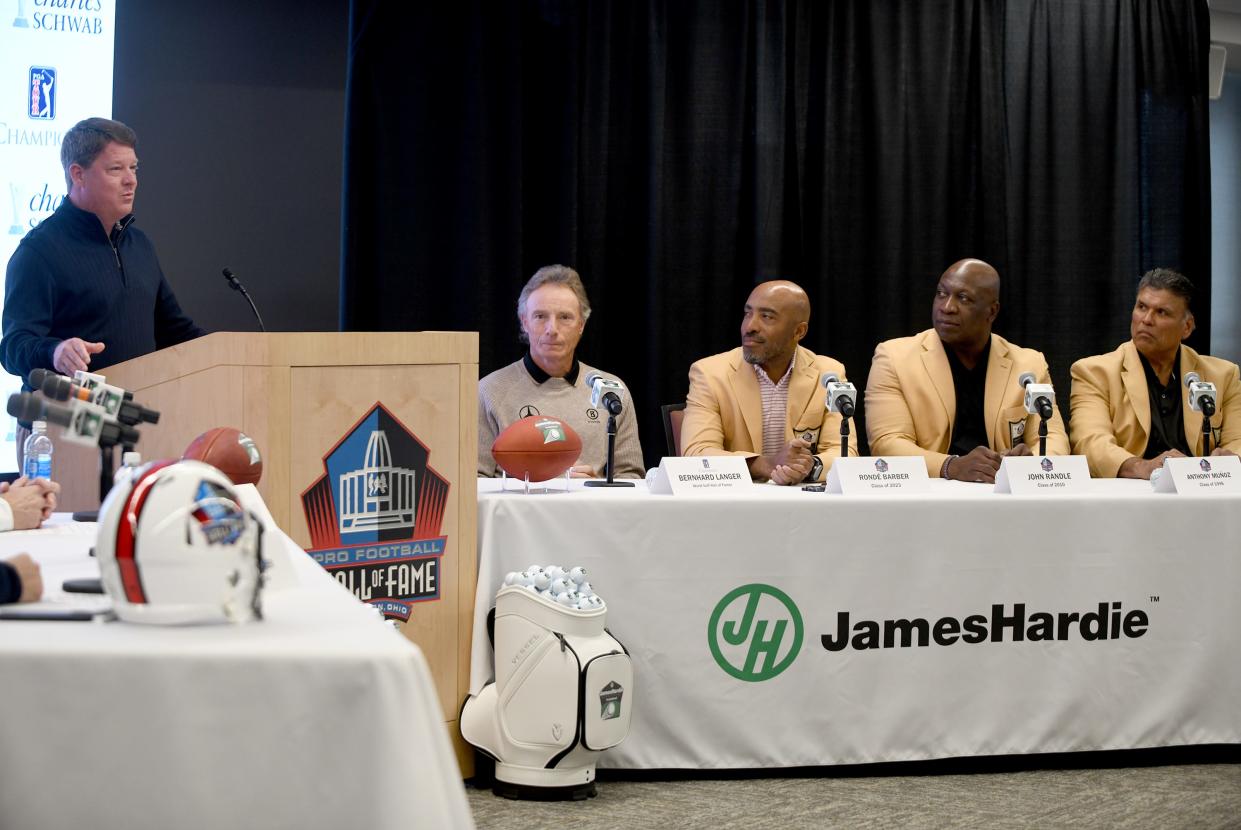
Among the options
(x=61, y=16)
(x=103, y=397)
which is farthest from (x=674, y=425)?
(x=103, y=397)

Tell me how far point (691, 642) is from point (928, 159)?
2.86 m

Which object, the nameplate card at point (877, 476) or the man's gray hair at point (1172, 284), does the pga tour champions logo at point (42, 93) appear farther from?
the man's gray hair at point (1172, 284)

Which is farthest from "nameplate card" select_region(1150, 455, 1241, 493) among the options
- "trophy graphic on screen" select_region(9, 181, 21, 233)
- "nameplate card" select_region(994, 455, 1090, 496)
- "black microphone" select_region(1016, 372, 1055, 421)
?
"trophy graphic on screen" select_region(9, 181, 21, 233)

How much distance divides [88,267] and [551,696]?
1803 mm

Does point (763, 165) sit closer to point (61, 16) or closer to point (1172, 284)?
point (1172, 284)

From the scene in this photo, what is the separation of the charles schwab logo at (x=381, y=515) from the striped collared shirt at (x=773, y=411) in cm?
127

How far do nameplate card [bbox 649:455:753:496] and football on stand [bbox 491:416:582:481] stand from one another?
23cm

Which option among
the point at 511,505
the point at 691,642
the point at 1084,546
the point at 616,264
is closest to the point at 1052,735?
the point at 1084,546

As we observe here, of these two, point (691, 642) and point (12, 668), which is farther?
point (691, 642)

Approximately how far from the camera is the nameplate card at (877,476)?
3057mm

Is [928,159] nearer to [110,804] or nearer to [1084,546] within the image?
[1084,546]

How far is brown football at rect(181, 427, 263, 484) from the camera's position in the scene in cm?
205

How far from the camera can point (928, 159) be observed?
5.05 metres

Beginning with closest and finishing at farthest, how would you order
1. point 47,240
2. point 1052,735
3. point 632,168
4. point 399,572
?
point 399,572 < point 1052,735 < point 47,240 < point 632,168
